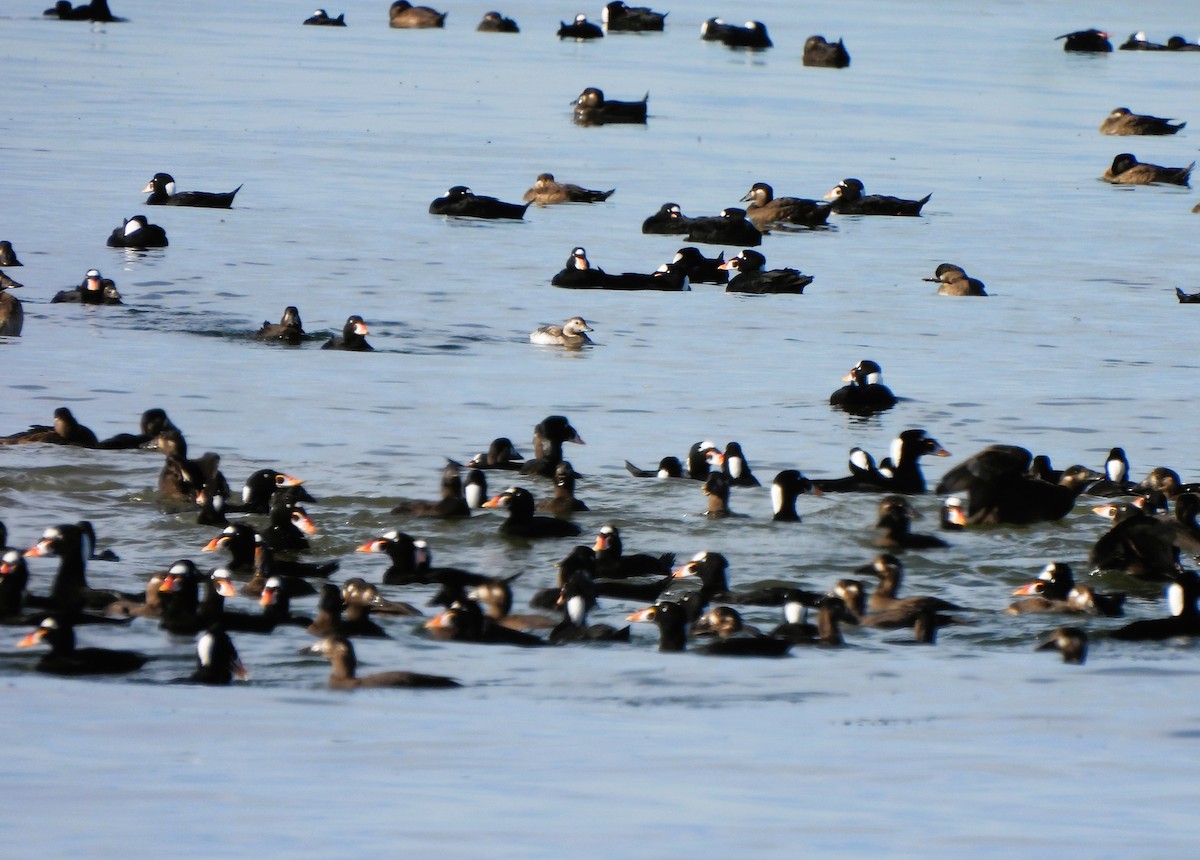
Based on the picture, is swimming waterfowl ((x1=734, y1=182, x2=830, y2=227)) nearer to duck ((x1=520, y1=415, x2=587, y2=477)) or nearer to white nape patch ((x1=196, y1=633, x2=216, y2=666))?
duck ((x1=520, y1=415, x2=587, y2=477))

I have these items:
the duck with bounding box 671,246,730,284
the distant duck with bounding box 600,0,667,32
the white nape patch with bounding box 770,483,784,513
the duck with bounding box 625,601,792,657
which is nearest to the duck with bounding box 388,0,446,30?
the distant duck with bounding box 600,0,667,32

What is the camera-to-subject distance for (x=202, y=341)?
23.4 meters

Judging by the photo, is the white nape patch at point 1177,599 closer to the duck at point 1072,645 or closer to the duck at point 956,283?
the duck at point 1072,645

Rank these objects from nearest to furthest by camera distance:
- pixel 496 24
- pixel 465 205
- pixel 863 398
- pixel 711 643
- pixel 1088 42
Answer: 1. pixel 711 643
2. pixel 863 398
3. pixel 465 205
4. pixel 496 24
5. pixel 1088 42

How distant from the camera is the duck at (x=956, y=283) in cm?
2742

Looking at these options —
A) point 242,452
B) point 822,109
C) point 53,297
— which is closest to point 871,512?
point 242,452

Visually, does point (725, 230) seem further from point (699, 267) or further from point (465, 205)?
point (465, 205)

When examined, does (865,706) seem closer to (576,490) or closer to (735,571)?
(735,571)

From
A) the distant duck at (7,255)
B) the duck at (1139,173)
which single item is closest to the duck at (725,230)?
the distant duck at (7,255)

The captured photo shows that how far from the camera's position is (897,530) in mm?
15703

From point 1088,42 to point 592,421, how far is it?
5740 cm

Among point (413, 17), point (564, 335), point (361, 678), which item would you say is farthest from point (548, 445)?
point (413, 17)

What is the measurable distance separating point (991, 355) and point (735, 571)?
357 inches

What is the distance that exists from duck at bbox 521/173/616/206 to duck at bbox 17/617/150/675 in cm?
2375
